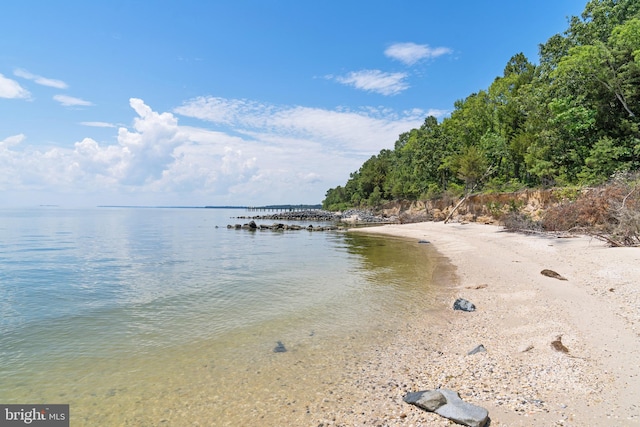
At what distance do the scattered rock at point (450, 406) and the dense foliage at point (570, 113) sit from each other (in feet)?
93.4

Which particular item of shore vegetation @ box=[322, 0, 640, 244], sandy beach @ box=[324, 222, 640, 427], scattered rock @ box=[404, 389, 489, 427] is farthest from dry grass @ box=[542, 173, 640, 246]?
scattered rock @ box=[404, 389, 489, 427]

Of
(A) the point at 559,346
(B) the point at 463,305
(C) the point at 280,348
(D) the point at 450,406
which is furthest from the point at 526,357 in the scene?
(C) the point at 280,348

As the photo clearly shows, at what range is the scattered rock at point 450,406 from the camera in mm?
4266

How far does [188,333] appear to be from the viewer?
8906mm

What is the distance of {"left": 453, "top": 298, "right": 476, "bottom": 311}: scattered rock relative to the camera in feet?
32.6

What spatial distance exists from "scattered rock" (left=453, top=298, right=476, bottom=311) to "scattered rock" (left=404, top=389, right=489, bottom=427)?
5.49 metres

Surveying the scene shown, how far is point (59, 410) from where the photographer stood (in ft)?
17.9

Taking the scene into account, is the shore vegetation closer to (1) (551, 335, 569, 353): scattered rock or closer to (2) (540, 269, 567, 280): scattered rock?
(2) (540, 269, 567, 280): scattered rock

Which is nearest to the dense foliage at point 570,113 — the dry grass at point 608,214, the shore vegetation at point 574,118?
the shore vegetation at point 574,118

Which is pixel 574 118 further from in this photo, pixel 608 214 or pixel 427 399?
pixel 427 399

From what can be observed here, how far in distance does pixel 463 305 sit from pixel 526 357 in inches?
148

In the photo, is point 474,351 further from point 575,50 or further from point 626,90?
point 575,50

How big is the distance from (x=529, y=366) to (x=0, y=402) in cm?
944

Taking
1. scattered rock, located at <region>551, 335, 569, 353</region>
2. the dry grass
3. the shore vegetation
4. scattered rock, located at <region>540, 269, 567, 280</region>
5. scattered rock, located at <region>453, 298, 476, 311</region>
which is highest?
the shore vegetation
